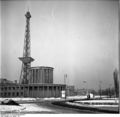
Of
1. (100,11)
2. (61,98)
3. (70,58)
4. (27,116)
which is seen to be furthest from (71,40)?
(27,116)

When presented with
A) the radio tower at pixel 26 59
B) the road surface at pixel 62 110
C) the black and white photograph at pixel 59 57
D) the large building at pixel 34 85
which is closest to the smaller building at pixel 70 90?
the black and white photograph at pixel 59 57

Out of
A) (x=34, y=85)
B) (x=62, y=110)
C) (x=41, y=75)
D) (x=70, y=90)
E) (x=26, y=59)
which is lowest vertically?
(x=62, y=110)

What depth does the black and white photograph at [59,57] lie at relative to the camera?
555cm

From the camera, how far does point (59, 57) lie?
5777mm

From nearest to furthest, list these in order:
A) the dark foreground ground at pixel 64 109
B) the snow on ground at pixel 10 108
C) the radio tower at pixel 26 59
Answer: the dark foreground ground at pixel 64 109
the snow on ground at pixel 10 108
the radio tower at pixel 26 59

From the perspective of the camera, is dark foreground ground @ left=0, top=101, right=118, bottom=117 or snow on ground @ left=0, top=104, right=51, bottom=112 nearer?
dark foreground ground @ left=0, top=101, right=118, bottom=117

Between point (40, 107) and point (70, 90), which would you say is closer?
point (40, 107)

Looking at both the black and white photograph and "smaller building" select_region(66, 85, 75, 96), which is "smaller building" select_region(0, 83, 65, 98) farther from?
"smaller building" select_region(66, 85, 75, 96)

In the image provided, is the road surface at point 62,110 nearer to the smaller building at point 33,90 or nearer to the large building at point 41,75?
the smaller building at point 33,90

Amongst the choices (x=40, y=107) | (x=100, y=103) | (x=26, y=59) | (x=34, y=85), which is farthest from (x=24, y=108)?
(x=100, y=103)

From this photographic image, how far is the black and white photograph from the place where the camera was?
5.55 meters

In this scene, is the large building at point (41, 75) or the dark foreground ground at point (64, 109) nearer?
the dark foreground ground at point (64, 109)

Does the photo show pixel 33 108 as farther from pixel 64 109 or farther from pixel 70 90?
pixel 70 90

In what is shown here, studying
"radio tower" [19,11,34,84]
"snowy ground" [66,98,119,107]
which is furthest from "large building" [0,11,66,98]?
"snowy ground" [66,98,119,107]
